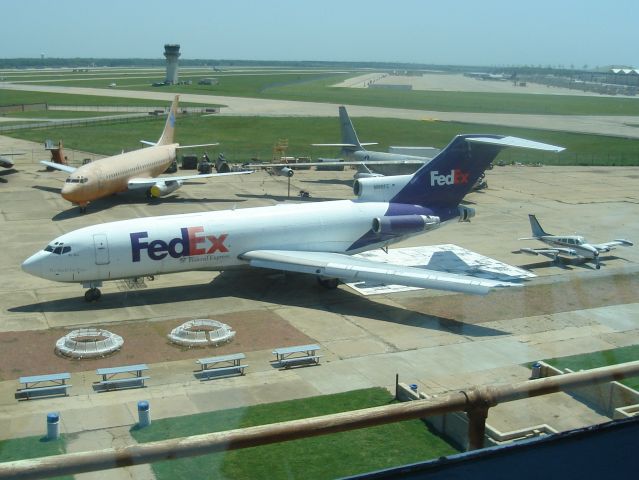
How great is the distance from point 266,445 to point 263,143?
81.2 meters

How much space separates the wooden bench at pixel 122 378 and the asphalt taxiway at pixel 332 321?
12.1 inches

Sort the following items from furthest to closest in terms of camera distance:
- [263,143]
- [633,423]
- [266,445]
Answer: [263,143], [633,423], [266,445]

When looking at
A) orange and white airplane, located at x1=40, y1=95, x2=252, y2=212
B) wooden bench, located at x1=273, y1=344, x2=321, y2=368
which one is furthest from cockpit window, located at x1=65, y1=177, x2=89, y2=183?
wooden bench, located at x1=273, y1=344, x2=321, y2=368

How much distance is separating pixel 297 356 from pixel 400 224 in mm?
10702

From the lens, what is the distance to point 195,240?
28.7 metres

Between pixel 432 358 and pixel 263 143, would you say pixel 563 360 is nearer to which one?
pixel 432 358

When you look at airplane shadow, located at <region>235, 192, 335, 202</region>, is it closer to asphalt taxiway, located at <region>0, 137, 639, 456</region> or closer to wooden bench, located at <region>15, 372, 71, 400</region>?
asphalt taxiway, located at <region>0, 137, 639, 456</region>

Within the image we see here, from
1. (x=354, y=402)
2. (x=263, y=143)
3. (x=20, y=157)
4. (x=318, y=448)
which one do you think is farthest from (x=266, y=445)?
(x=263, y=143)

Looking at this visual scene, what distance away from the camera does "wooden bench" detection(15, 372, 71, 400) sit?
19.7 metres

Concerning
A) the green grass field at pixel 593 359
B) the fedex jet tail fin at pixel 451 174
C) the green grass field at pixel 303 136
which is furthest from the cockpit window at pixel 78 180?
the green grass field at pixel 593 359

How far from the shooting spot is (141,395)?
778 inches

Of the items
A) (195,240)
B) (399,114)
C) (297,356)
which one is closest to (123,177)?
(195,240)

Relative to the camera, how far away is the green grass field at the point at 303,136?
75.9 metres

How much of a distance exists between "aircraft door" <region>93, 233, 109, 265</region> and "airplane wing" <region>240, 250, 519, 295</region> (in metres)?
5.32
